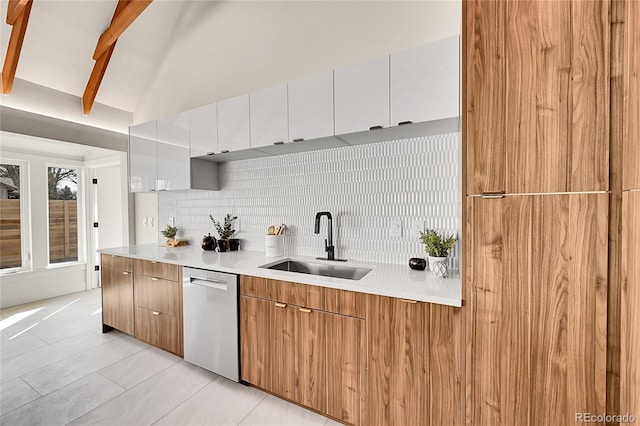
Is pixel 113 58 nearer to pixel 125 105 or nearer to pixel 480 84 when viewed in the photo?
pixel 125 105

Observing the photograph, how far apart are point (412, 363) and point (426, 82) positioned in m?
1.57

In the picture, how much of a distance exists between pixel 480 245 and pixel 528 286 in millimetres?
241

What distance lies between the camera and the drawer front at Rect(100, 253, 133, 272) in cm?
268

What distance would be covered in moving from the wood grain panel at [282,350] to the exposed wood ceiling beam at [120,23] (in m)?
3.06

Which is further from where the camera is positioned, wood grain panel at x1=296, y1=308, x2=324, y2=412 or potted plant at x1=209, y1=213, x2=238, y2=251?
potted plant at x1=209, y1=213, x2=238, y2=251

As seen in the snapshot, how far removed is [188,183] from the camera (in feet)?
8.71

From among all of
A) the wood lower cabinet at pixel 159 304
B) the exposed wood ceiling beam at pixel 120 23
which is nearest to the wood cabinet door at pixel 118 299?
the wood lower cabinet at pixel 159 304

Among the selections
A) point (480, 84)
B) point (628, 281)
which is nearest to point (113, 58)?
point (480, 84)

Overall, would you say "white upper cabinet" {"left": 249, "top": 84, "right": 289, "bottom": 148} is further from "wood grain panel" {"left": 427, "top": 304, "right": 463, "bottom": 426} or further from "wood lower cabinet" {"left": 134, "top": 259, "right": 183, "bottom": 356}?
"wood grain panel" {"left": 427, "top": 304, "right": 463, "bottom": 426}

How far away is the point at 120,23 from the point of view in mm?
2777

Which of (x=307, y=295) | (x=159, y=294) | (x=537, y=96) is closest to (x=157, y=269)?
(x=159, y=294)

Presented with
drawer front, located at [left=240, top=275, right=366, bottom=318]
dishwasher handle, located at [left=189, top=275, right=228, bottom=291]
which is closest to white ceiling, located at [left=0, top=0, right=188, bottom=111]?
dishwasher handle, located at [left=189, top=275, right=228, bottom=291]

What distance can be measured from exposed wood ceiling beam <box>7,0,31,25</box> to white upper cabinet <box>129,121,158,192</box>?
1.24m

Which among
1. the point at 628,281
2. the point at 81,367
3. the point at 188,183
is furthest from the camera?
the point at 188,183
